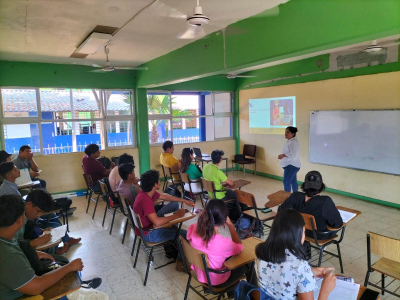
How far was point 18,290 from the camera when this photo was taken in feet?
Answer: 5.24

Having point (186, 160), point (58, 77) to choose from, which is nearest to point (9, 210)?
point (186, 160)

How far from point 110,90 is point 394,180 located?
6.43 m

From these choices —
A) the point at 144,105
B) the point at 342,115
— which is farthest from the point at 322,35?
the point at 144,105

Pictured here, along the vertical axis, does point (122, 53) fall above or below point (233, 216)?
above

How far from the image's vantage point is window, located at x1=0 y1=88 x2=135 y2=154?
5.80 metres

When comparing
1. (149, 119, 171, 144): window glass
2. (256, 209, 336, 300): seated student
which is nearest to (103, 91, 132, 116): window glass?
(149, 119, 171, 144): window glass

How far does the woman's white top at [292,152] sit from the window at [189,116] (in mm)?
3481

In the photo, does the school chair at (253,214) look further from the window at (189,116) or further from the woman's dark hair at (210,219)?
the window at (189,116)

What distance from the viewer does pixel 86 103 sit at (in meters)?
6.56

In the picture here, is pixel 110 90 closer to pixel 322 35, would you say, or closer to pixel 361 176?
pixel 322 35

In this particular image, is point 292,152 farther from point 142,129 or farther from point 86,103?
point 86,103

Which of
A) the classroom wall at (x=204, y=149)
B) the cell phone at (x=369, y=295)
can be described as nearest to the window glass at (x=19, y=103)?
the classroom wall at (x=204, y=149)

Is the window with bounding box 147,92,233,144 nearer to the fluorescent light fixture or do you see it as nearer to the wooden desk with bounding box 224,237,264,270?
the fluorescent light fixture

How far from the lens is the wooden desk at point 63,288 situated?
1.68 meters
